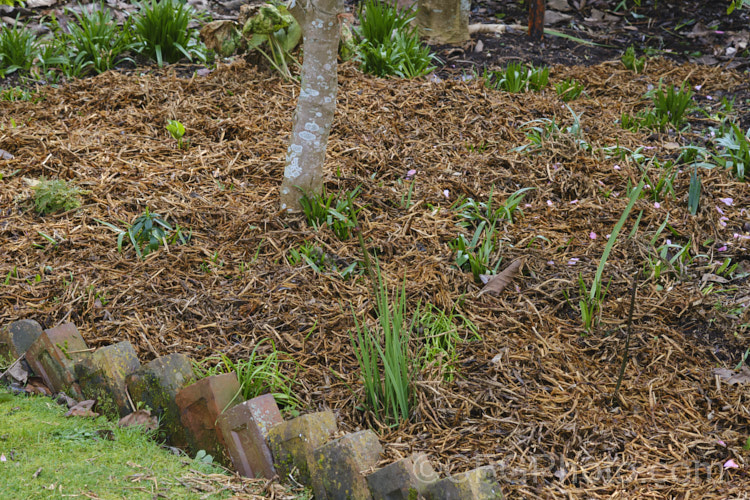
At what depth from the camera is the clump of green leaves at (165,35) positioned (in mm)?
5000

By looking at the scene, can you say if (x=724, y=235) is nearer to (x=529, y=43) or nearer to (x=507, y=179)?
(x=507, y=179)

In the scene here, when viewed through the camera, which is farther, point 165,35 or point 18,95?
point 165,35

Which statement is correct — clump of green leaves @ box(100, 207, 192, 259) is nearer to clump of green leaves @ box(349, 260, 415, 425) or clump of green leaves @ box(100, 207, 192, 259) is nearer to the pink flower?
clump of green leaves @ box(349, 260, 415, 425)

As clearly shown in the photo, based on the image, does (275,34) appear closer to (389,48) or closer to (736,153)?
(389,48)

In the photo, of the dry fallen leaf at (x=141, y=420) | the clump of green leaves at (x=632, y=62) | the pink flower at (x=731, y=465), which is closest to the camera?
the pink flower at (x=731, y=465)

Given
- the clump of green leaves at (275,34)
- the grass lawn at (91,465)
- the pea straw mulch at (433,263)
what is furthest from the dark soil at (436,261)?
the grass lawn at (91,465)

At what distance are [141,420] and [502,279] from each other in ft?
5.30

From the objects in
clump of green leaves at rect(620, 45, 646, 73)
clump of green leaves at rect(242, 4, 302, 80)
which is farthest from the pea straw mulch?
clump of green leaves at rect(620, 45, 646, 73)

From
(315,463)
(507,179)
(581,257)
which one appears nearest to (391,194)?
(507,179)

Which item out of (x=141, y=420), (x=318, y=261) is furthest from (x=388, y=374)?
(x=318, y=261)

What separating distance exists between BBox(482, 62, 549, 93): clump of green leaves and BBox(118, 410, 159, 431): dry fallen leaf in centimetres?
345

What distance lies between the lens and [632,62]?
5.25m

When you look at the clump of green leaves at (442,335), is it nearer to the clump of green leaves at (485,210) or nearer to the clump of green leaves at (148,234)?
the clump of green leaves at (485,210)

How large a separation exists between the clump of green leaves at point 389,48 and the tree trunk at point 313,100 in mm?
1803
